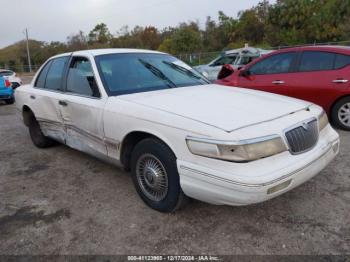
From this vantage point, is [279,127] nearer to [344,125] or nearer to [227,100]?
[227,100]

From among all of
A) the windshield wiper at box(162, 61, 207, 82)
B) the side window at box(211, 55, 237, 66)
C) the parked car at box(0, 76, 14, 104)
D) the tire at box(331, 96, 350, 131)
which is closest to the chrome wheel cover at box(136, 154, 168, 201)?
the windshield wiper at box(162, 61, 207, 82)

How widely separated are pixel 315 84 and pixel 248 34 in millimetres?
41866

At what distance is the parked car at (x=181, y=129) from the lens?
2.33 metres

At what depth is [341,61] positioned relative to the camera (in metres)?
5.36

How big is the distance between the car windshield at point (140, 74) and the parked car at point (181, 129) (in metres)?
0.01

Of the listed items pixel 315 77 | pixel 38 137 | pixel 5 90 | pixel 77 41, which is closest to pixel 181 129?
pixel 38 137

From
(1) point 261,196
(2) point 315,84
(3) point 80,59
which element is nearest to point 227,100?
(1) point 261,196

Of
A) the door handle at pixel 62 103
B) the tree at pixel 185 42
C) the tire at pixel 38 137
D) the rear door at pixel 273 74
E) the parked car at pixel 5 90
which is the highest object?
the tree at pixel 185 42

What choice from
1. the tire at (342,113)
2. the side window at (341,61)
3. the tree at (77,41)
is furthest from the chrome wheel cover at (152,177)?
the tree at (77,41)

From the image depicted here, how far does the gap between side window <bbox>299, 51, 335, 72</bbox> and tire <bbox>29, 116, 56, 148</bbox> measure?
4654mm

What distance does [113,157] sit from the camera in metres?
3.34

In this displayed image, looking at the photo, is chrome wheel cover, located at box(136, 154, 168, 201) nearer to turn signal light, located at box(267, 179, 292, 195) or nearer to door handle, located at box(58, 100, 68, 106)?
turn signal light, located at box(267, 179, 292, 195)

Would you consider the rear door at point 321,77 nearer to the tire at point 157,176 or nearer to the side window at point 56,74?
the tire at point 157,176

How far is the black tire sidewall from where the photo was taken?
2680 mm
